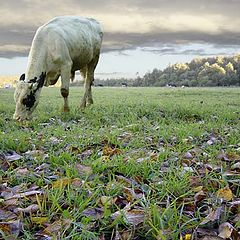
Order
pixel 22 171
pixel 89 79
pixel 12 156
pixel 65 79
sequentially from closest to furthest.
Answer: pixel 22 171, pixel 12 156, pixel 65 79, pixel 89 79

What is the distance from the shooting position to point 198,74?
10794 centimetres

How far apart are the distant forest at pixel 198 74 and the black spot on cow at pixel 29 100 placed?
89.0m

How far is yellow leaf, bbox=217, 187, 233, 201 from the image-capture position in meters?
3.46

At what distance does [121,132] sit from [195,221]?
4.39 meters

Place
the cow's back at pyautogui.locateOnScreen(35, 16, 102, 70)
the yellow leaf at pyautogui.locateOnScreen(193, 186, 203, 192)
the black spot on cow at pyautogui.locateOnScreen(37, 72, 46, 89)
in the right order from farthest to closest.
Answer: the cow's back at pyautogui.locateOnScreen(35, 16, 102, 70) → the black spot on cow at pyautogui.locateOnScreen(37, 72, 46, 89) → the yellow leaf at pyautogui.locateOnScreen(193, 186, 203, 192)

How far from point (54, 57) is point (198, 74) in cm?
10048

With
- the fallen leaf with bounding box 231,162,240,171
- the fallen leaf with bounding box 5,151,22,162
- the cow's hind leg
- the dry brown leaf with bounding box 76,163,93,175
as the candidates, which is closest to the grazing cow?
the cow's hind leg

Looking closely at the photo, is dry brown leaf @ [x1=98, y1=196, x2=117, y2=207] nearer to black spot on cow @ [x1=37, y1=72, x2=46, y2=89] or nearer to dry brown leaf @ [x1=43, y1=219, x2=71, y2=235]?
dry brown leaf @ [x1=43, y1=219, x2=71, y2=235]

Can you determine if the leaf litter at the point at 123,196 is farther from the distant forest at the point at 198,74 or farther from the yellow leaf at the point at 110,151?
the distant forest at the point at 198,74

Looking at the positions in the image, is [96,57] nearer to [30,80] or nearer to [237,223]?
[30,80]

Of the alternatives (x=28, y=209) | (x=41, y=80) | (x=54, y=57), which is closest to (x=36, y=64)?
(x=41, y=80)

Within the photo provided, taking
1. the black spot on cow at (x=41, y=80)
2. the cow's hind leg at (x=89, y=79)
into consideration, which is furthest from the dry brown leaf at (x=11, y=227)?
the cow's hind leg at (x=89, y=79)

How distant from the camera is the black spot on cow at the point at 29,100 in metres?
10.0

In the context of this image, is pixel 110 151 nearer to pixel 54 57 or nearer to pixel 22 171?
pixel 22 171
